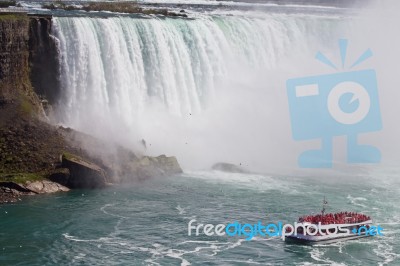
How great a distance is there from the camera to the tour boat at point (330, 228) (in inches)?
1858

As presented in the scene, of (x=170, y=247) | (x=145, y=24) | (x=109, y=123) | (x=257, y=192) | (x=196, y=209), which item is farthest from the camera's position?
(x=145, y=24)

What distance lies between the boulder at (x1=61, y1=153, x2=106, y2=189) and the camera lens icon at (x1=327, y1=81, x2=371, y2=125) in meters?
33.9

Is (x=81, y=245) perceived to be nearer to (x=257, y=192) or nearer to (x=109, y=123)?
(x=257, y=192)

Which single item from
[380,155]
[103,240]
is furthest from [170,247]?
[380,155]

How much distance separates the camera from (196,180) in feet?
211

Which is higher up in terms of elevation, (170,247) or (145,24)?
(145,24)

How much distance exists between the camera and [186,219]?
168ft

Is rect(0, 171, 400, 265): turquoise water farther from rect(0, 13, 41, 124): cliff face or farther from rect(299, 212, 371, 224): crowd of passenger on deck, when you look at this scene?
rect(0, 13, 41, 124): cliff face

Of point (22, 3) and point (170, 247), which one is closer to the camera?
point (170, 247)

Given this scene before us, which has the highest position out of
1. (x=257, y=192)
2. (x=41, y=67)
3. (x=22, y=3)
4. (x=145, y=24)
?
(x=22, y=3)

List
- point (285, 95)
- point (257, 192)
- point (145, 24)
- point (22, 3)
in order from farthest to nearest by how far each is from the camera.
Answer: point (22, 3)
point (285, 95)
point (145, 24)
point (257, 192)

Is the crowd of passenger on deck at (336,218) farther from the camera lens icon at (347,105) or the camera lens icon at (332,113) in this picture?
the camera lens icon at (347,105)

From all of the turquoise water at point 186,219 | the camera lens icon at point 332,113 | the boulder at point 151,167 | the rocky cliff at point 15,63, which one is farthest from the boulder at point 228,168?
the rocky cliff at point 15,63

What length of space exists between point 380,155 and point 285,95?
529 inches
